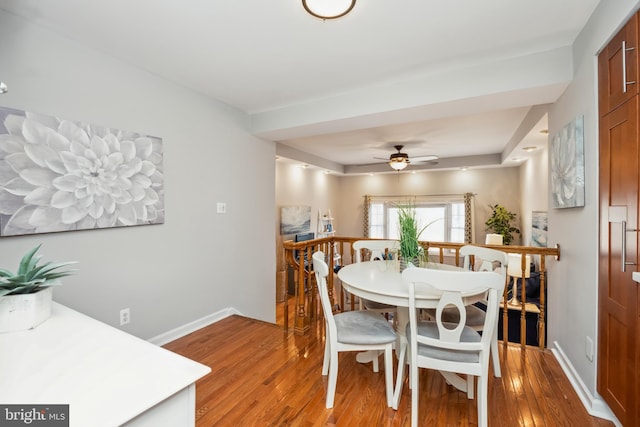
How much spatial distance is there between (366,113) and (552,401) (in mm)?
2585

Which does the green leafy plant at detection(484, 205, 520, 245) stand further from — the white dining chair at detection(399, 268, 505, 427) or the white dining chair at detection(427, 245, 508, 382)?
the white dining chair at detection(399, 268, 505, 427)

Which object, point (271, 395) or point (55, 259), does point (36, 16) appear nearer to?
point (55, 259)

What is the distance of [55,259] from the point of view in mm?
1943

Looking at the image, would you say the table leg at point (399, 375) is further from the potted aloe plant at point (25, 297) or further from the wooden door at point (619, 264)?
the potted aloe plant at point (25, 297)

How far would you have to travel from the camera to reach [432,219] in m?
7.02

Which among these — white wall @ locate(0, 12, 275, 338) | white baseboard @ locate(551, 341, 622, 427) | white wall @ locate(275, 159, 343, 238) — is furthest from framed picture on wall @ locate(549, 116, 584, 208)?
white wall @ locate(275, 159, 343, 238)

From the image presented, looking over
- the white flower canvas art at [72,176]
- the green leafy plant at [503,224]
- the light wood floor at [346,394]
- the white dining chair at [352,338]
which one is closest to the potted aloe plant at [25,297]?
the white flower canvas art at [72,176]

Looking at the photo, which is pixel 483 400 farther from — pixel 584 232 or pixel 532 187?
pixel 532 187

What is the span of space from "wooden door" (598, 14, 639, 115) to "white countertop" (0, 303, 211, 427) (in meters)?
2.17

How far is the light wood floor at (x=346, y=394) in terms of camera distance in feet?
5.50

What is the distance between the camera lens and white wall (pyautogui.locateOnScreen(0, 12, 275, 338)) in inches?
74.6

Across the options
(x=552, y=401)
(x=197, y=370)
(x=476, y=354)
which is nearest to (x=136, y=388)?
(x=197, y=370)

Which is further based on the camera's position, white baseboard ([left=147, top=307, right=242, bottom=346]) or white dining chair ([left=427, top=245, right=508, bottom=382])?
white baseboard ([left=147, top=307, right=242, bottom=346])

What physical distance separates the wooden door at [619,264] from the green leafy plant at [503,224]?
481 cm
